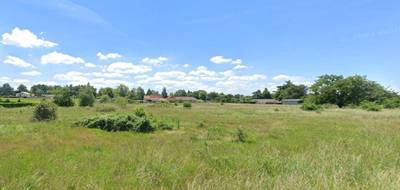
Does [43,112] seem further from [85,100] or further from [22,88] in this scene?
[22,88]

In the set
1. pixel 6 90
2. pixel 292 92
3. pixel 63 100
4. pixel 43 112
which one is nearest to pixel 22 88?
pixel 6 90

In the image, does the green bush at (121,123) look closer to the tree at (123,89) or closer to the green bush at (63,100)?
the green bush at (63,100)

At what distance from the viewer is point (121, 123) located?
57.7 feet

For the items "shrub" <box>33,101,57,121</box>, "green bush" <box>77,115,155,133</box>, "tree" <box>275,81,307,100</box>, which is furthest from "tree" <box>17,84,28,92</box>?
"green bush" <box>77,115,155,133</box>

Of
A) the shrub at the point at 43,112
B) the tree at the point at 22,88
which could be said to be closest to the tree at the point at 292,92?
the shrub at the point at 43,112

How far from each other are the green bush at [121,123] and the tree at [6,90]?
436ft

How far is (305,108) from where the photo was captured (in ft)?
173

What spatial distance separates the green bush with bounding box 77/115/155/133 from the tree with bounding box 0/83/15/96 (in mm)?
132995

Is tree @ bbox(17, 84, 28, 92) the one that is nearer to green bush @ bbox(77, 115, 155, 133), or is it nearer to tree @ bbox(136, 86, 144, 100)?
tree @ bbox(136, 86, 144, 100)

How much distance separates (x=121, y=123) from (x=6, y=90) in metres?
139

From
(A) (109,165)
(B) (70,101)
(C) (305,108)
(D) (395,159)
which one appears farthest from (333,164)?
(B) (70,101)

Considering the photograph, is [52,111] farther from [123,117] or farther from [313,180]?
[313,180]

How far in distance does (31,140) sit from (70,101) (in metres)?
43.3

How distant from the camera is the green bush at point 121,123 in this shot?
17016mm
